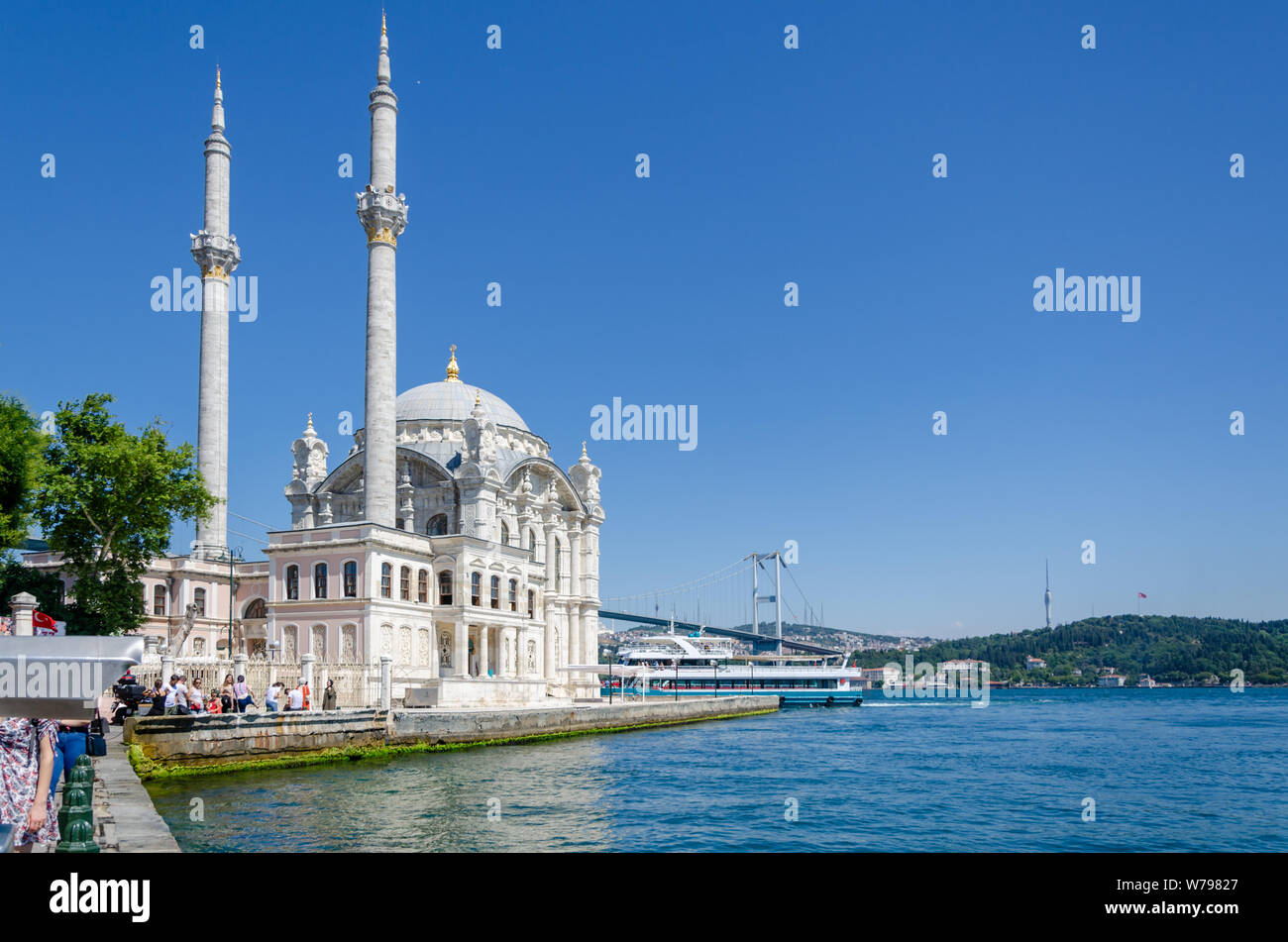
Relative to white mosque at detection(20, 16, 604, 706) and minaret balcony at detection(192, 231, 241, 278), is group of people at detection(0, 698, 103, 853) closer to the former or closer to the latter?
white mosque at detection(20, 16, 604, 706)

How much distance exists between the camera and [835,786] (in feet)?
78.8

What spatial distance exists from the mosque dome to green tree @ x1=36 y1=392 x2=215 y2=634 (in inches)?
727

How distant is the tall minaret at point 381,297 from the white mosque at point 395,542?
0.21 ft

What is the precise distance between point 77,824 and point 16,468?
25.7 m

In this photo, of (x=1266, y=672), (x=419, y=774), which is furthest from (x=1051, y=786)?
(x=1266, y=672)

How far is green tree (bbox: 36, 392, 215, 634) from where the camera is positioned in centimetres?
3184

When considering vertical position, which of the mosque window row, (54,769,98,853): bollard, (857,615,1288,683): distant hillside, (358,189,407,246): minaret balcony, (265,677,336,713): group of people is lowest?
(857,615,1288,683): distant hillside

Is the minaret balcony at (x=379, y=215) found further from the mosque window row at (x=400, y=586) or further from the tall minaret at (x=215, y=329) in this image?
the mosque window row at (x=400, y=586)

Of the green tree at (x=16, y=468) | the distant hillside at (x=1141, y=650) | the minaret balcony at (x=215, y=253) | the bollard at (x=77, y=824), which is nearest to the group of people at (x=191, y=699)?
the green tree at (x=16, y=468)

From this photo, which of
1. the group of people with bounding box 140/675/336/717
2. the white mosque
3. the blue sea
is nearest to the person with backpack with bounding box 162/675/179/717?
the group of people with bounding box 140/675/336/717

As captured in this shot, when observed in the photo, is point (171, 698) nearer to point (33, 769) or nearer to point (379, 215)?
point (33, 769)

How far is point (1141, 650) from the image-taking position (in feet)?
437

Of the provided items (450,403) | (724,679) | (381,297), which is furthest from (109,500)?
(724,679)
